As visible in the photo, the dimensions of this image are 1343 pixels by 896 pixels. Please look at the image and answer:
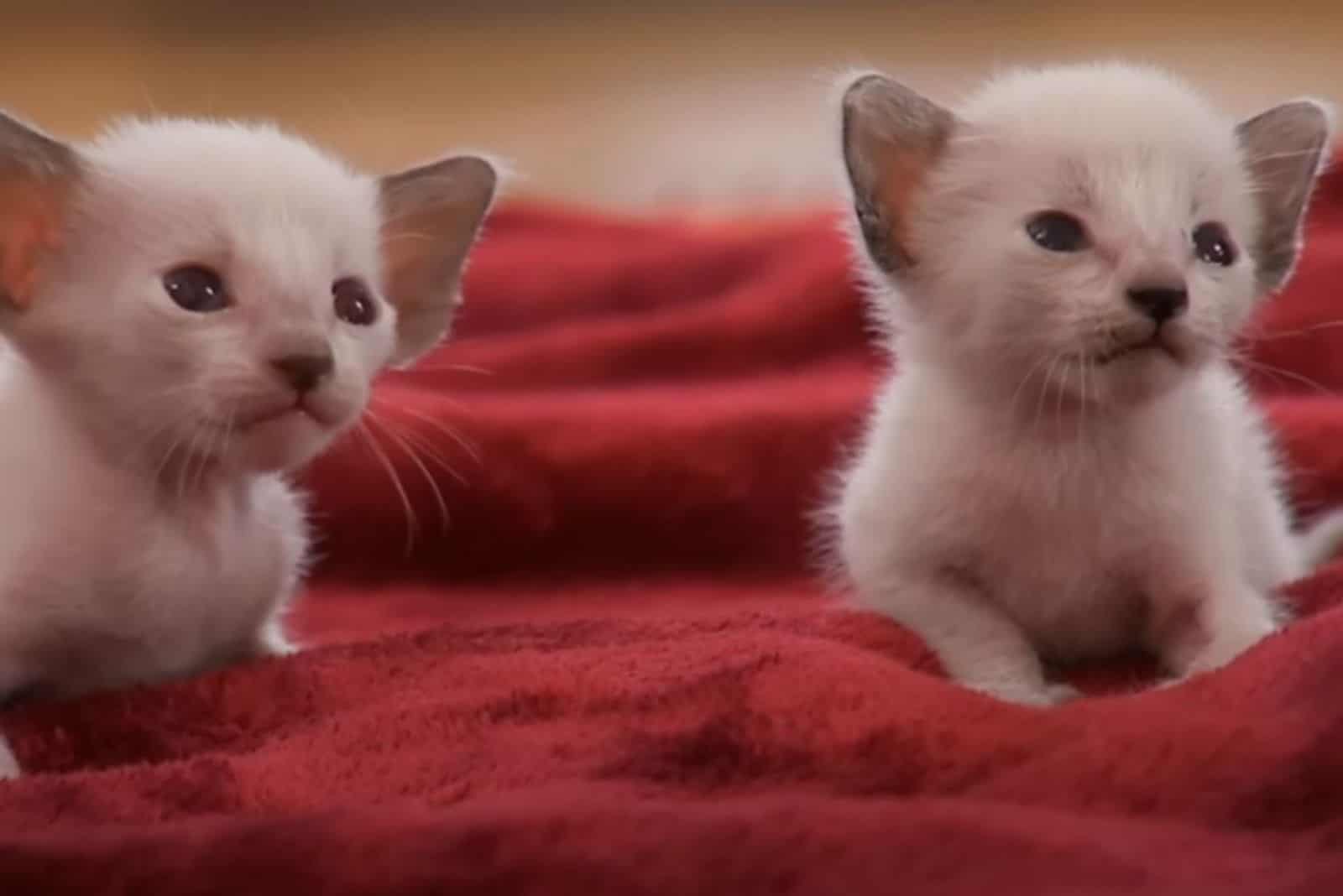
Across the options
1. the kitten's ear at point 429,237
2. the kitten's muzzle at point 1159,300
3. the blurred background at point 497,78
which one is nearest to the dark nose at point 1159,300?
the kitten's muzzle at point 1159,300

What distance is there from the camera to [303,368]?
99 centimetres

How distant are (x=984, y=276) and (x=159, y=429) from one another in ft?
1.53

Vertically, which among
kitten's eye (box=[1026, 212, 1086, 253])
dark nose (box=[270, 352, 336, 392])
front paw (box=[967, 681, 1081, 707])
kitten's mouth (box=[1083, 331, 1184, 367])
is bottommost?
front paw (box=[967, 681, 1081, 707])

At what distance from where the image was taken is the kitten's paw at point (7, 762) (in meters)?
0.94

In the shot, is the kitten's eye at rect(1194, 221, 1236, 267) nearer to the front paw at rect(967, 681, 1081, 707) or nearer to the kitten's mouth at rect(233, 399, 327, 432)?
the front paw at rect(967, 681, 1081, 707)

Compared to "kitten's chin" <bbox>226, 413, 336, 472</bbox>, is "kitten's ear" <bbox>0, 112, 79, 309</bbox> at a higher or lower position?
higher

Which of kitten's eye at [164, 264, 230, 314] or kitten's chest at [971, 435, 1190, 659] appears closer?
kitten's eye at [164, 264, 230, 314]

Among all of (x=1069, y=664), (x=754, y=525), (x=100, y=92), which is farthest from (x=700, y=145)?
(x=1069, y=664)

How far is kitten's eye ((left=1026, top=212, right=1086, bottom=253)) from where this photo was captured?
1.04 metres

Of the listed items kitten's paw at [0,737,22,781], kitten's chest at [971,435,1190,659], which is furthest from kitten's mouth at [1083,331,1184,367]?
kitten's paw at [0,737,22,781]

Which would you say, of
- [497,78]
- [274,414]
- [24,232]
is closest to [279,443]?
[274,414]

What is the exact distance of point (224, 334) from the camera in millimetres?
990

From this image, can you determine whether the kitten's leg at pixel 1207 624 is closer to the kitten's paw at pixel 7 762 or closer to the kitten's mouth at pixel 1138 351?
the kitten's mouth at pixel 1138 351

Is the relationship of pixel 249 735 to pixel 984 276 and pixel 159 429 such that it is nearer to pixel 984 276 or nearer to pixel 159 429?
pixel 159 429
